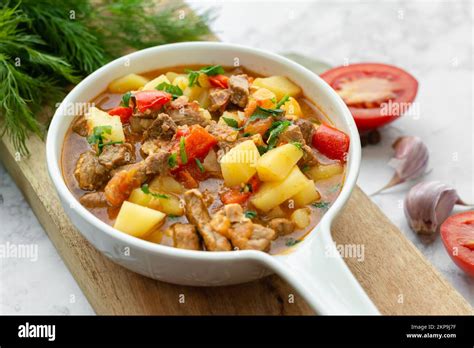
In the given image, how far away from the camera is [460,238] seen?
14.7ft

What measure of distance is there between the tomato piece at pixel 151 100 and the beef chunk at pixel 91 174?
0.43m

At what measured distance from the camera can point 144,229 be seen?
144 inches

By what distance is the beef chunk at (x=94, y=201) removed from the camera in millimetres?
3842

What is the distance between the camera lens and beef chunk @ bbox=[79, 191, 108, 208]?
12.6 feet

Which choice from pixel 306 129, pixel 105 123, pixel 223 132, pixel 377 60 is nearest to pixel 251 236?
pixel 223 132

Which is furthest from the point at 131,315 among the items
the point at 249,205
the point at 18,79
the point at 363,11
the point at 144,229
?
the point at 363,11

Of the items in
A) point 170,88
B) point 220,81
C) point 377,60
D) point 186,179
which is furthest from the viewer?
point 377,60

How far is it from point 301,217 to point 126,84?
1.53 meters

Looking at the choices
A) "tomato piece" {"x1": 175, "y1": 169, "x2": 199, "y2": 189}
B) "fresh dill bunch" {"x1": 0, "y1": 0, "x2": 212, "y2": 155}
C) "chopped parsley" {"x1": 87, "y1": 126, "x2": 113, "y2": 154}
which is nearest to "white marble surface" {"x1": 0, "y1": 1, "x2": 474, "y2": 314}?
"fresh dill bunch" {"x1": 0, "y1": 0, "x2": 212, "y2": 155}

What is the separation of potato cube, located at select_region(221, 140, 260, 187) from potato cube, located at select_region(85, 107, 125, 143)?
0.68m

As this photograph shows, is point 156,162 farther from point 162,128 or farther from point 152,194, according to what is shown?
point 162,128

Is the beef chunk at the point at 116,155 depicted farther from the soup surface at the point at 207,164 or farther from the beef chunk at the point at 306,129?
the beef chunk at the point at 306,129

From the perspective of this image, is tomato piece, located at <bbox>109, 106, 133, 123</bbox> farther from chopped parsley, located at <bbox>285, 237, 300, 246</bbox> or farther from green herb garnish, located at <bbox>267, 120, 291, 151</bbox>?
chopped parsley, located at <bbox>285, 237, 300, 246</bbox>
